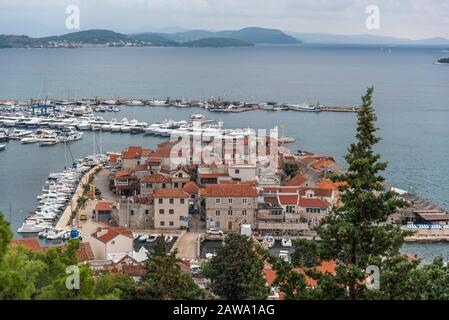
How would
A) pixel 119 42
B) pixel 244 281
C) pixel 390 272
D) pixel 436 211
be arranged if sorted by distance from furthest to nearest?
pixel 119 42, pixel 436 211, pixel 244 281, pixel 390 272

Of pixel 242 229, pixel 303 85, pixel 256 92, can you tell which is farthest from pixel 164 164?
pixel 303 85

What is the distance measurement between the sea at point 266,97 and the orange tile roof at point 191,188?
4643mm

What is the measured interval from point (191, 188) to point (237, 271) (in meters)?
9.36

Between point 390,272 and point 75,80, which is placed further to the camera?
point 75,80

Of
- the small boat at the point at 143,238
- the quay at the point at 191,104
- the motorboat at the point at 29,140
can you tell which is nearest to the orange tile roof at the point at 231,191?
the small boat at the point at 143,238

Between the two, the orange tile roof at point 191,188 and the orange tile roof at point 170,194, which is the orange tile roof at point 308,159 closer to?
the orange tile roof at point 191,188

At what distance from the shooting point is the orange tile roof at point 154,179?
59.6 ft

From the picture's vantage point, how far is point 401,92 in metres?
A: 59.1

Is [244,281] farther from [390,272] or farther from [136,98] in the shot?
[136,98]

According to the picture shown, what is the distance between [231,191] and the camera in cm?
1642

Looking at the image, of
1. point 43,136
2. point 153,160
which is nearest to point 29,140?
point 43,136
